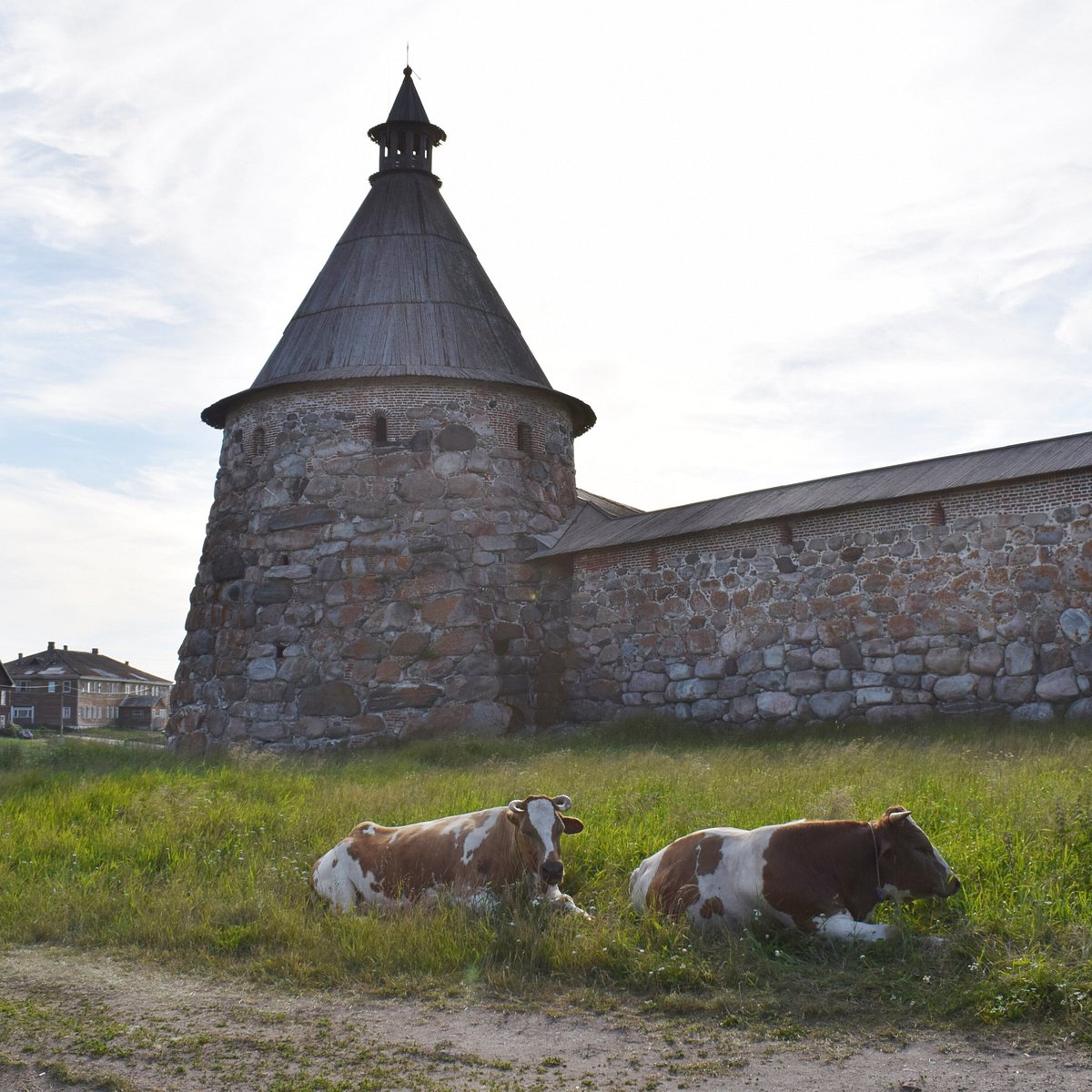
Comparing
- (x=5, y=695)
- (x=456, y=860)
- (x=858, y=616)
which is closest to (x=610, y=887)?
(x=456, y=860)

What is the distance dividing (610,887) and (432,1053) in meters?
1.97

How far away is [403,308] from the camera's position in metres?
15.4

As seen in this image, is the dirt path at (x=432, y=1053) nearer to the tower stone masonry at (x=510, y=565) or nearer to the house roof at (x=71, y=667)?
the tower stone masonry at (x=510, y=565)

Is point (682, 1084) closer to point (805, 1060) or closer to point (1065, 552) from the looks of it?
point (805, 1060)

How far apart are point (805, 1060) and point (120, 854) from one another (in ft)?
15.1

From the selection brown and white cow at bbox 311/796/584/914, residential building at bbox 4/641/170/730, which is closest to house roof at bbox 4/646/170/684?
residential building at bbox 4/641/170/730

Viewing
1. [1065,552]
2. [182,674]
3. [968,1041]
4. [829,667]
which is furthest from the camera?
[182,674]

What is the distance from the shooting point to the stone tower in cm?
1396

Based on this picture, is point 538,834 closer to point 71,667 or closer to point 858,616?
point 858,616

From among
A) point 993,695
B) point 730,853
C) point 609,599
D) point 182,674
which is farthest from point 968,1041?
point 182,674

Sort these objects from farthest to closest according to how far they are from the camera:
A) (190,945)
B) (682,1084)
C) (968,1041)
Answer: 1. (190,945)
2. (968,1041)
3. (682,1084)

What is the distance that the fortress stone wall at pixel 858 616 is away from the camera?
36.5 ft

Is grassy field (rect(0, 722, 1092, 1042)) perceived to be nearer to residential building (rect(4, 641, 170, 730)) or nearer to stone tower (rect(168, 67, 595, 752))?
stone tower (rect(168, 67, 595, 752))

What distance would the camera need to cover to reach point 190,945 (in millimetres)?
5059
